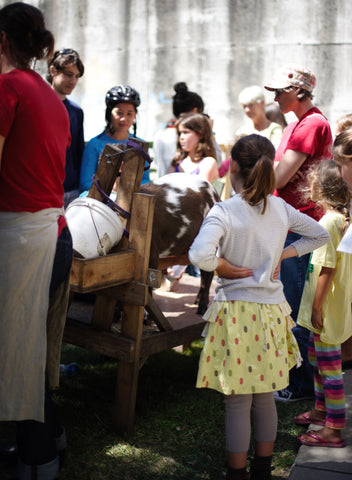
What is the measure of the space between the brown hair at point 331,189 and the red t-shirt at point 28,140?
156 cm

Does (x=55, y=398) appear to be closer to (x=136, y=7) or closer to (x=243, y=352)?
(x=243, y=352)

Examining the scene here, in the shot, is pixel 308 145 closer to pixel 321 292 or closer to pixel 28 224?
pixel 321 292

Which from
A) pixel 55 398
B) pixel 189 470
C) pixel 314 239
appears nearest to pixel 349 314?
pixel 314 239

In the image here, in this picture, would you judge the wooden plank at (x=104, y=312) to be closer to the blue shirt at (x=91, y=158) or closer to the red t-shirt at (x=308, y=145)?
the blue shirt at (x=91, y=158)

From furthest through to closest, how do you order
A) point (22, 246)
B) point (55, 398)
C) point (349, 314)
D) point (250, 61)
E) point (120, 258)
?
1. point (250, 61)
2. point (55, 398)
3. point (349, 314)
4. point (120, 258)
5. point (22, 246)

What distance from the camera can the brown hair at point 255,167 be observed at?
2.63 m

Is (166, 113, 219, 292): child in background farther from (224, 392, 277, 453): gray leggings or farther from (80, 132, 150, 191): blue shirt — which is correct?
(224, 392, 277, 453): gray leggings

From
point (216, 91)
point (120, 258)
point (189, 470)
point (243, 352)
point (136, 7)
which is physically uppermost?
point (136, 7)

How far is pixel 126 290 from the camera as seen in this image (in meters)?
3.20

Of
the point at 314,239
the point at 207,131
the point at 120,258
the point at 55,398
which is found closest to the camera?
the point at 314,239

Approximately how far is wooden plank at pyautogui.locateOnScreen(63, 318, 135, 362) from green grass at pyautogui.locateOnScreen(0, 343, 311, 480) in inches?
18.5

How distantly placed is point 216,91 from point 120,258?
838cm

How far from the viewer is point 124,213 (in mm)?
3244

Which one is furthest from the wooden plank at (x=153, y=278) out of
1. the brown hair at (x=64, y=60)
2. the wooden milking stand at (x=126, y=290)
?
the brown hair at (x=64, y=60)
